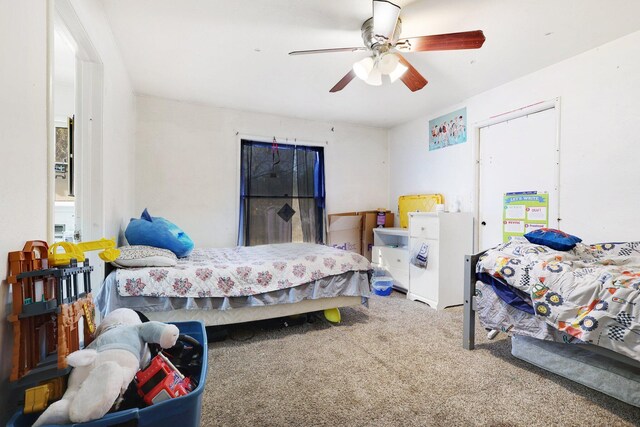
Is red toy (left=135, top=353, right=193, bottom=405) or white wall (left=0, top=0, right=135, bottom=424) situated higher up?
white wall (left=0, top=0, right=135, bottom=424)

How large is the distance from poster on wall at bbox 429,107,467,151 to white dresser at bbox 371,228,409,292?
122 centimetres

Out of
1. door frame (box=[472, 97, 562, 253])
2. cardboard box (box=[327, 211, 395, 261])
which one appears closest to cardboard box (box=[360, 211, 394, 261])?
cardboard box (box=[327, 211, 395, 261])

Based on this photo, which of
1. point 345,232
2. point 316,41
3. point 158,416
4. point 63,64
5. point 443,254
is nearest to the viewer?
point 158,416

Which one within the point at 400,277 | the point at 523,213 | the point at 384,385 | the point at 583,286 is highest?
the point at 523,213

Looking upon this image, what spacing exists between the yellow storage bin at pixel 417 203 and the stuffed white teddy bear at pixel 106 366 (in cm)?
355

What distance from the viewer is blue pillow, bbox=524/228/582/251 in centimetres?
198

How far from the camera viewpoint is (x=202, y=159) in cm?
370

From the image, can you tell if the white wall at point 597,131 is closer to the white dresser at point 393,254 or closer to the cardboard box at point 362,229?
the white dresser at point 393,254

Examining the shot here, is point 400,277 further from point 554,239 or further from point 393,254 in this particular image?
point 554,239

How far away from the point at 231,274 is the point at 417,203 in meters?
2.84

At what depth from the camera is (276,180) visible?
4062mm

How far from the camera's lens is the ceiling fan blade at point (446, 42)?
1756 mm

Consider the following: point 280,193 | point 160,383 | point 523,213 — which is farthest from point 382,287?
point 160,383

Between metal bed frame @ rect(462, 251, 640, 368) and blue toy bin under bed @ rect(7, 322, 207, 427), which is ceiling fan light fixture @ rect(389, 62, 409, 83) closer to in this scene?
metal bed frame @ rect(462, 251, 640, 368)
